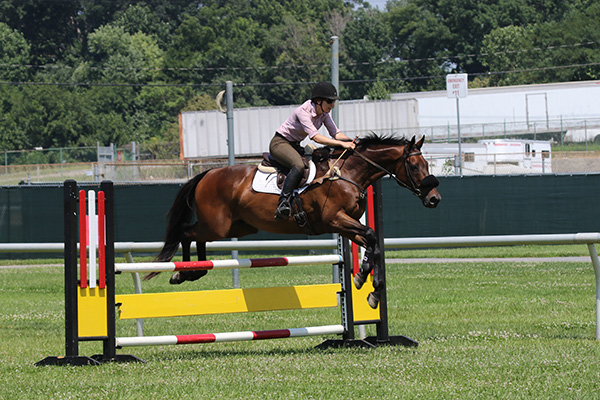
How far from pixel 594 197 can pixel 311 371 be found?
20406mm

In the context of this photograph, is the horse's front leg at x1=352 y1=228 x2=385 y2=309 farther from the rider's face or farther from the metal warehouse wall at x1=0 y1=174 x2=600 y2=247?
the metal warehouse wall at x1=0 y1=174 x2=600 y2=247

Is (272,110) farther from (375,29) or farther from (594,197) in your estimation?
(375,29)

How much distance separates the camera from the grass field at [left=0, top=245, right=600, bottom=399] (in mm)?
6816

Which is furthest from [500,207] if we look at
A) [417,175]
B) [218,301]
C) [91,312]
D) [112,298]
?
[91,312]

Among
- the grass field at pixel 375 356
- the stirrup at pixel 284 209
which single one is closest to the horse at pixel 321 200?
the stirrup at pixel 284 209

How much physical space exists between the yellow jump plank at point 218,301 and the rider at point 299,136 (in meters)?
0.88

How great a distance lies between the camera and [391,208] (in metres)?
26.4

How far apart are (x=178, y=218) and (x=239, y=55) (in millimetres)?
87328

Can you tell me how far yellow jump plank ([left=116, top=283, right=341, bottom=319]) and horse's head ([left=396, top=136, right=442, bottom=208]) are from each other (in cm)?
142

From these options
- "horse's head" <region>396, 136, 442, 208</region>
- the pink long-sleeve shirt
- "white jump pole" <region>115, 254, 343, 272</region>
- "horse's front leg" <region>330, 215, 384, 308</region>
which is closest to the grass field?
"horse's front leg" <region>330, 215, 384, 308</region>

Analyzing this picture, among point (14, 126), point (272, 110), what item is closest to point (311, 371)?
point (272, 110)

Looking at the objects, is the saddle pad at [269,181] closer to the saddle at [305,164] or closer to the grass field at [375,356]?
the saddle at [305,164]

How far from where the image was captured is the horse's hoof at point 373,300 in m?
8.71

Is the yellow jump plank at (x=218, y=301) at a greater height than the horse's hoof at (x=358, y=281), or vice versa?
the horse's hoof at (x=358, y=281)
